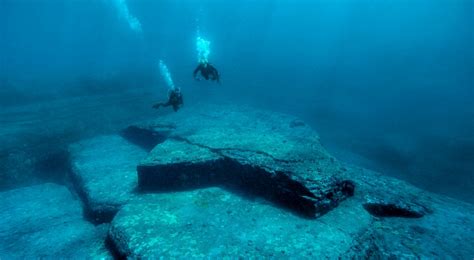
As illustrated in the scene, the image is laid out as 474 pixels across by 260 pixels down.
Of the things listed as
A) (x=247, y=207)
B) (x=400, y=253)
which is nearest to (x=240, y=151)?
(x=247, y=207)

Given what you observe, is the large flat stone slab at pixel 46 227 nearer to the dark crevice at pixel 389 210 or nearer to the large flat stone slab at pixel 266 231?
the large flat stone slab at pixel 266 231

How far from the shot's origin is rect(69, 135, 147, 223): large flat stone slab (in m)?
4.61

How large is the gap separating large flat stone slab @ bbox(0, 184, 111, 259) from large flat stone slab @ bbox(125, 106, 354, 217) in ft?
3.60

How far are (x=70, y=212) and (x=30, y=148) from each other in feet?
11.1

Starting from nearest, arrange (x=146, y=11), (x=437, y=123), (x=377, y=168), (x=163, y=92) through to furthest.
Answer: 1. (x=377, y=168)
2. (x=163, y=92)
3. (x=437, y=123)
4. (x=146, y=11)

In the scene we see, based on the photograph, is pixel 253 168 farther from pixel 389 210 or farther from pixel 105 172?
pixel 105 172

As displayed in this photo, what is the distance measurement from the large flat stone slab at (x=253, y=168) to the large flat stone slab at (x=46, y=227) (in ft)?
3.60

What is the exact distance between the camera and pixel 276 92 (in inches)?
947

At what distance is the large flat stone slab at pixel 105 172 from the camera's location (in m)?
4.61

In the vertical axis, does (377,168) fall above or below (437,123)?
below

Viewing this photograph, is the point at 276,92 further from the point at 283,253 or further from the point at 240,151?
the point at 283,253

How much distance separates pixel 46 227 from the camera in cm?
463

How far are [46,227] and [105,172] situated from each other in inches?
50.6

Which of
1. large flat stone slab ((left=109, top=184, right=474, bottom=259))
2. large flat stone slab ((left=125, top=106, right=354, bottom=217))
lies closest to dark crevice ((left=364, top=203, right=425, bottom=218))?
large flat stone slab ((left=109, top=184, right=474, bottom=259))
